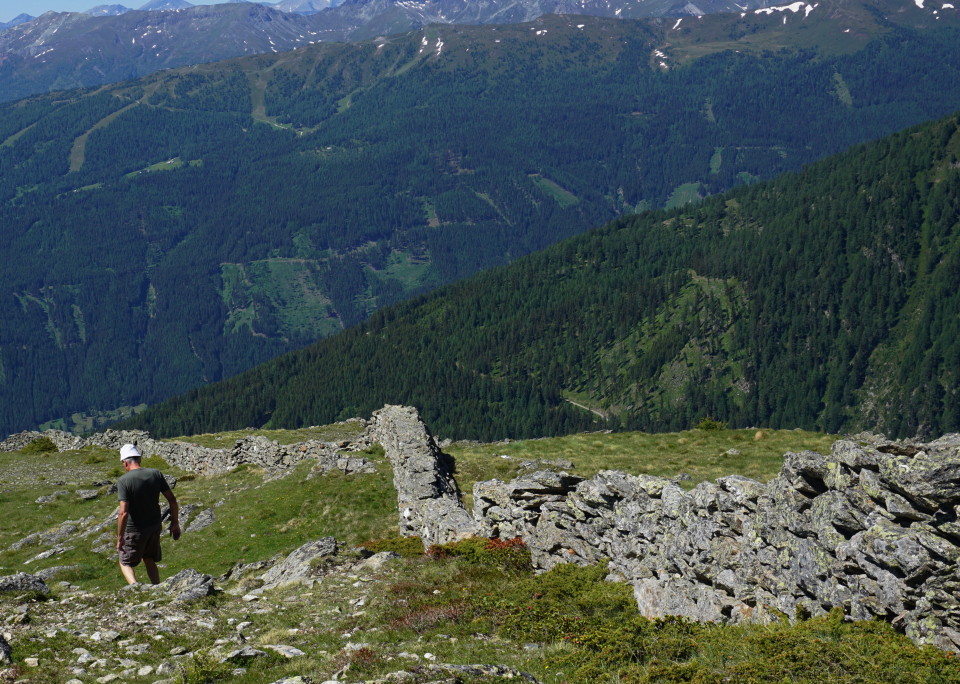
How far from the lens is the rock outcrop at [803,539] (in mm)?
18797

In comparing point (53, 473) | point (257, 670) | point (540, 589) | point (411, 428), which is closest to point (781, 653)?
point (540, 589)

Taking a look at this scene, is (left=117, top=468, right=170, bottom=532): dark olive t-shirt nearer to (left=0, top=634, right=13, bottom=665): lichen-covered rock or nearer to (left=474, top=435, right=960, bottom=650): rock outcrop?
(left=0, top=634, right=13, bottom=665): lichen-covered rock

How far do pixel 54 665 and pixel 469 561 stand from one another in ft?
52.2

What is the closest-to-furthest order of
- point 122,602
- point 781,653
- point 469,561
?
point 781,653 < point 122,602 < point 469,561

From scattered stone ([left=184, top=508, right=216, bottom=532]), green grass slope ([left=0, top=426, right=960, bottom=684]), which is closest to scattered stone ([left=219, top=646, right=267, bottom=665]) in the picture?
green grass slope ([left=0, top=426, right=960, bottom=684])

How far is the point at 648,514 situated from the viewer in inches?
1077

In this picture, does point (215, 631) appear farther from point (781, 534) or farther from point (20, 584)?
point (781, 534)

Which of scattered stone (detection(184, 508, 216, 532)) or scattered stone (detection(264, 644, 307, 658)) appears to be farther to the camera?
scattered stone (detection(184, 508, 216, 532))

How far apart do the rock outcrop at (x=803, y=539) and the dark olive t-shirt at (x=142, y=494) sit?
46.4 ft

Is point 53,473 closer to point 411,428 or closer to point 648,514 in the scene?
point 411,428

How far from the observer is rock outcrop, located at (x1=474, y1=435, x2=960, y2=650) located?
1880 cm

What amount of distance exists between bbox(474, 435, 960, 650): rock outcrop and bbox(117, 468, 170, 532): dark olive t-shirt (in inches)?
557

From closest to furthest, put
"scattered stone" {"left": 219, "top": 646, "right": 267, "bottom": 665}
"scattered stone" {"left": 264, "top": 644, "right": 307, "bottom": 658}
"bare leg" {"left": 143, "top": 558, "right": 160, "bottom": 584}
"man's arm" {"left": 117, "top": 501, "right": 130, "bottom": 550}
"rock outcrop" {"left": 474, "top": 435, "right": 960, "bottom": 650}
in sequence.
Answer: "rock outcrop" {"left": 474, "top": 435, "right": 960, "bottom": 650}, "scattered stone" {"left": 219, "top": 646, "right": 267, "bottom": 665}, "scattered stone" {"left": 264, "top": 644, "right": 307, "bottom": 658}, "man's arm" {"left": 117, "top": 501, "right": 130, "bottom": 550}, "bare leg" {"left": 143, "top": 558, "right": 160, "bottom": 584}

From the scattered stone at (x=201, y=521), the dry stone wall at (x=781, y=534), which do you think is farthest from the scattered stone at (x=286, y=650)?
the scattered stone at (x=201, y=521)
